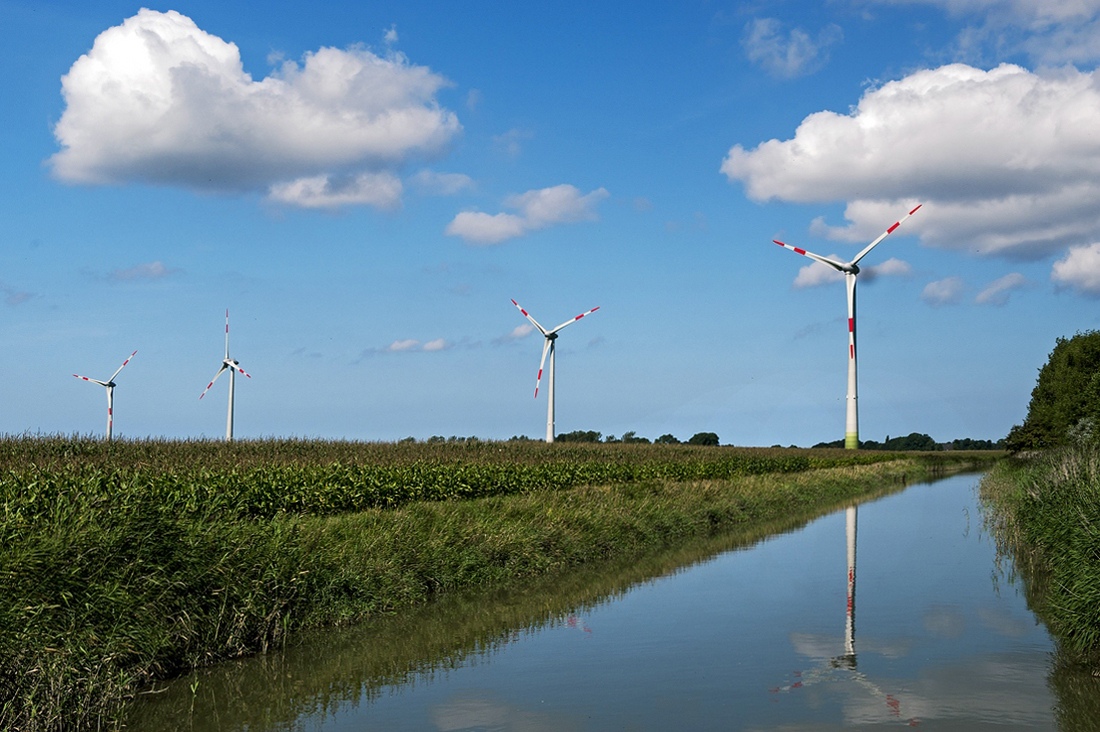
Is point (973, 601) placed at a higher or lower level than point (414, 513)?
lower

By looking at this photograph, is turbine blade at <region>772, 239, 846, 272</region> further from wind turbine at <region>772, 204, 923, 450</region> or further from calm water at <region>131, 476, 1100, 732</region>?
calm water at <region>131, 476, 1100, 732</region>

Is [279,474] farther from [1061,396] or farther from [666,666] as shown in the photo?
[1061,396]

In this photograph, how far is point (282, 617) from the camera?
12844 millimetres

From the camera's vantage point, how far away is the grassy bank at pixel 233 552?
943cm

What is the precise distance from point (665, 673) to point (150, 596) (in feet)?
20.3

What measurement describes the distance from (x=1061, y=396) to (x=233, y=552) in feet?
266

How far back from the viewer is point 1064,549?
15289 millimetres

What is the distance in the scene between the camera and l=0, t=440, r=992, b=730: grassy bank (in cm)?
943

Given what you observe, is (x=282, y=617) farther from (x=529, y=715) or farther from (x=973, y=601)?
(x=973, y=601)

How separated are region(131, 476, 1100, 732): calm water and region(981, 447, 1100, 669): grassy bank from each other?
582 mm

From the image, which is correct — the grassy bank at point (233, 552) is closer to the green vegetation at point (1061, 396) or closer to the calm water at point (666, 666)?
the calm water at point (666, 666)

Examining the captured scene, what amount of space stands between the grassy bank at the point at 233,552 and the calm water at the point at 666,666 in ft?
2.08

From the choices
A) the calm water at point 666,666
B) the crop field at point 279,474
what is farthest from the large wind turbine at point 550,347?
the calm water at point 666,666

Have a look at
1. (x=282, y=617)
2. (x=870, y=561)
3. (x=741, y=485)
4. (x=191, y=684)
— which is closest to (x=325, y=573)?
(x=282, y=617)
